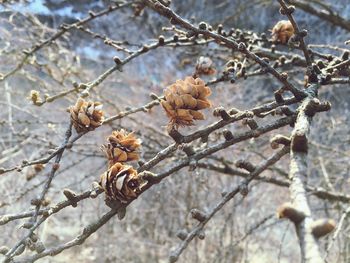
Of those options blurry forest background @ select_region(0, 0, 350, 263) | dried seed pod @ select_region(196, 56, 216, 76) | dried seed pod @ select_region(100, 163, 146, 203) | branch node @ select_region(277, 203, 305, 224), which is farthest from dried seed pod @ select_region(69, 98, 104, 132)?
blurry forest background @ select_region(0, 0, 350, 263)

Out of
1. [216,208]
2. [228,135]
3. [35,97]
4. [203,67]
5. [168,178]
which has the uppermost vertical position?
[168,178]

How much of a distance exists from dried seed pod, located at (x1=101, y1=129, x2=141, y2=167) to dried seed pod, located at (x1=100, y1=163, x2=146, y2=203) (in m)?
0.10

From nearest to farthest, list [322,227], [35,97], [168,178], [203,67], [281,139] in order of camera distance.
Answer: [322,227] < [281,139] < [35,97] < [203,67] < [168,178]

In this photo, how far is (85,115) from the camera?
96 cm

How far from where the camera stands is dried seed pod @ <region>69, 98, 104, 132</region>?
3.18 feet

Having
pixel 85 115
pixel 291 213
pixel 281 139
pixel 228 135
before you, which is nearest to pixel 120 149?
pixel 85 115

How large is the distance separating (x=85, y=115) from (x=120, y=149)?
0.34 feet

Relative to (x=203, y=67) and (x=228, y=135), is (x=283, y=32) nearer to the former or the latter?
(x=203, y=67)

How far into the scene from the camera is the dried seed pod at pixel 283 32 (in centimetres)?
140

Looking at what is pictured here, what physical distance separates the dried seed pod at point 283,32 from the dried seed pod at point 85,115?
2.18 ft

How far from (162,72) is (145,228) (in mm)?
3138

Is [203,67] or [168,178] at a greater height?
[168,178]

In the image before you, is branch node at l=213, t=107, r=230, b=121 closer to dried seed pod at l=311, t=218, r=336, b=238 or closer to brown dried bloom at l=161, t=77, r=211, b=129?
brown dried bloom at l=161, t=77, r=211, b=129

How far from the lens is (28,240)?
0.80m
